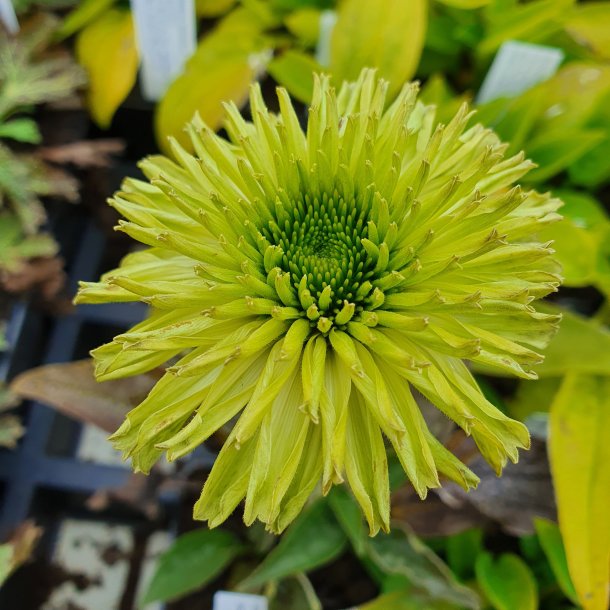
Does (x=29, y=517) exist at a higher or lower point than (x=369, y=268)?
lower

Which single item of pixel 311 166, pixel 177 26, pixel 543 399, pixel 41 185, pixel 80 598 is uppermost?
pixel 177 26

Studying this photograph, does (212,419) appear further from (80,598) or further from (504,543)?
(80,598)

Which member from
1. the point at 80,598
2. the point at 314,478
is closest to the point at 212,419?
the point at 314,478

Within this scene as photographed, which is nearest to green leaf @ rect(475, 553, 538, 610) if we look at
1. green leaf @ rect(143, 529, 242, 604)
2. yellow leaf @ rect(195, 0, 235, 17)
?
green leaf @ rect(143, 529, 242, 604)

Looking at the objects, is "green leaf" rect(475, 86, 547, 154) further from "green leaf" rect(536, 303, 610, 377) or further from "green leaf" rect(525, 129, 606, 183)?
"green leaf" rect(536, 303, 610, 377)

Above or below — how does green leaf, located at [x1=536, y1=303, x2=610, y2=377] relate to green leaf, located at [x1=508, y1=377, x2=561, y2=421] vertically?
above
